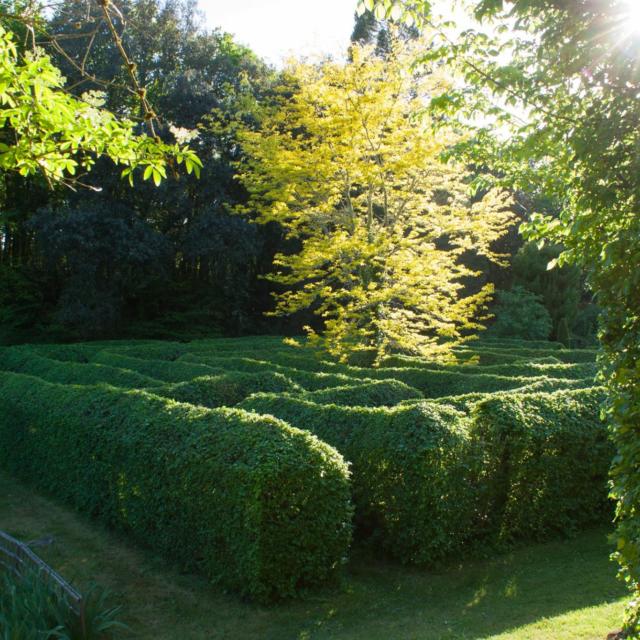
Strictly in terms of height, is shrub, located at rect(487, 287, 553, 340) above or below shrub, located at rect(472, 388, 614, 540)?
above

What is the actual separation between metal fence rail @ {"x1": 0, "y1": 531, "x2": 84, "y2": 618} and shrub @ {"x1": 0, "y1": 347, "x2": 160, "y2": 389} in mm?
4455

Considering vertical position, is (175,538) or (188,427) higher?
(188,427)

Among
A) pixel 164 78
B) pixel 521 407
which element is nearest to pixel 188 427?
pixel 521 407

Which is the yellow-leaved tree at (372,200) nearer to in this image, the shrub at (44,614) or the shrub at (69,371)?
the shrub at (69,371)

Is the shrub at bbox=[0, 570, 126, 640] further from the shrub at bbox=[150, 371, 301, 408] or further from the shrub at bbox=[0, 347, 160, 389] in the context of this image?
the shrub at bbox=[0, 347, 160, 389]

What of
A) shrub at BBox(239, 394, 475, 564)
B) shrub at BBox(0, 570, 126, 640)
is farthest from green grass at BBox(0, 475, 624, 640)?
shrub at BBox(0, 570, 126, 640)

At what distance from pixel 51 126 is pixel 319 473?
11.3ft

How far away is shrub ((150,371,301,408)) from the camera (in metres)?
8.70

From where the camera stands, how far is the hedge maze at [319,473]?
5.54 metres

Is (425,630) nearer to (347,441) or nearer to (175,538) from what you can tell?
(347,441)

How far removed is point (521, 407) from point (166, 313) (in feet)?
68.1

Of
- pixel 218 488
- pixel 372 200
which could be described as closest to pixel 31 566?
pixel 218 488

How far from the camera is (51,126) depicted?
4.73m

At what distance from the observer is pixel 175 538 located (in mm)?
6344
